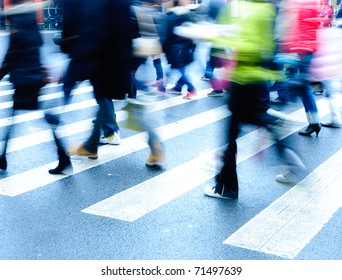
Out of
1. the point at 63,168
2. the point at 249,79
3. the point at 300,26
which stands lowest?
the point at 63,168

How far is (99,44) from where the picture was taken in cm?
541

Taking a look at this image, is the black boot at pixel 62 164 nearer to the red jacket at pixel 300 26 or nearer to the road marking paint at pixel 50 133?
the road marking paint at pixel 50 133

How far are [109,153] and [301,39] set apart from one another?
2.62 m

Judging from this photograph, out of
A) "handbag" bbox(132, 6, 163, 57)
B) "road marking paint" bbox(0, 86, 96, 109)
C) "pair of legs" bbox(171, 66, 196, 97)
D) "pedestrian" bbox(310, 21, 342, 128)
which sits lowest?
"road marking paint" bbox(0, 86, 96, 109)

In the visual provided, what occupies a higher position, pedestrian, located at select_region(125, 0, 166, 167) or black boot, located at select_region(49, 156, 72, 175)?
pedestrian, located at select_region(125, 0, 166, 167)

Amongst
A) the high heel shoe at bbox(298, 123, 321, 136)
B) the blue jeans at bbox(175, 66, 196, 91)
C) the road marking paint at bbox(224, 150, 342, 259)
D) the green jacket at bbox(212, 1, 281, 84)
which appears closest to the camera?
the road marking paint at bbox(224, 150, 342, 259)

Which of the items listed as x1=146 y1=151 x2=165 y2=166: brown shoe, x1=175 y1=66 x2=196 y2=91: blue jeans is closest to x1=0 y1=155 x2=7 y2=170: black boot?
x1=146 y1=151 x2=165 y2=166: brown shoe

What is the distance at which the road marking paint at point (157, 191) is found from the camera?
4.92m

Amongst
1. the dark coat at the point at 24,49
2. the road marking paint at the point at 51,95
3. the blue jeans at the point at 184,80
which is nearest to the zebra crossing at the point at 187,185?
the dark coat at the point at 24,49

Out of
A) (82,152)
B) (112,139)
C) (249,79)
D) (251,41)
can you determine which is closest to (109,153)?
(112,139)

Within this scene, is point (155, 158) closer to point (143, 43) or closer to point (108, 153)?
point (108, 153)

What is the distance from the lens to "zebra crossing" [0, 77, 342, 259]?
14.6ft

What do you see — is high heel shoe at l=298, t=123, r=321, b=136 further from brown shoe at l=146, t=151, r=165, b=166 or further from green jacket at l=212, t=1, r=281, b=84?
green jacket at l=212, t=1, r=281, b=84

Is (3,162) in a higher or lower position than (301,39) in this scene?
lower
